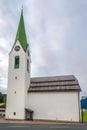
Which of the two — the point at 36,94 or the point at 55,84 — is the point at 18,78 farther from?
the point at 55,84

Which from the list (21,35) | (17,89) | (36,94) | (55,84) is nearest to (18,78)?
(17,89)

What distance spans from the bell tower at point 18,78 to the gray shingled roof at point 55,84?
143cm

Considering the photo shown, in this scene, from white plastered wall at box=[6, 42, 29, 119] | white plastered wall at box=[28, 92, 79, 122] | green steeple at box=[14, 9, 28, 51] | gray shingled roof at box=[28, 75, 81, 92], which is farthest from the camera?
green steeple at box=[14, 9, 28, 51]

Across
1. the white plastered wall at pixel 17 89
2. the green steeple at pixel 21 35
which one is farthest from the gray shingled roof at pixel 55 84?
the green steeple at pixel 21 35

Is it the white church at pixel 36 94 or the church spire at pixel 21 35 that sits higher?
the church spire at pixel 21 35

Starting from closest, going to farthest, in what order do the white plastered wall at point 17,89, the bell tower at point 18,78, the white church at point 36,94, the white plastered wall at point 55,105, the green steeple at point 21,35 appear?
the white plastered wall at point 55,105, the white church at point 36,94, the white plastered wall at point 17,89, the bell tower at point 18,78, the green steeple at point 21,35

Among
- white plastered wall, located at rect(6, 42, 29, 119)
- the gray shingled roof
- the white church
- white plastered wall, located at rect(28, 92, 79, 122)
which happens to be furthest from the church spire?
white plastered wall, located at rect(28, 92, 79, 122)

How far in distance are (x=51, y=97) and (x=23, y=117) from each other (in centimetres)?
514

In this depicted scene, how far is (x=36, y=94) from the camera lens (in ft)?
103

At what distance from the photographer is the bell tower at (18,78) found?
30453 millimetres

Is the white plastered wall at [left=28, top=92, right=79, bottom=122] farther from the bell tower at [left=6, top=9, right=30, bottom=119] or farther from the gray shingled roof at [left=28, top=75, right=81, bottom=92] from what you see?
the bell tower at [left=6, top=9, right=30, bottom=119]

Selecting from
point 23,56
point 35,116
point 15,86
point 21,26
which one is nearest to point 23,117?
point 35,116

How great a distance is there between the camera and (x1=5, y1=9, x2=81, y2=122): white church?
29.0 meters

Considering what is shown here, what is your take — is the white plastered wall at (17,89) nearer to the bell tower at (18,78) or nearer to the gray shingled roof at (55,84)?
the bell tower at (18,78)
